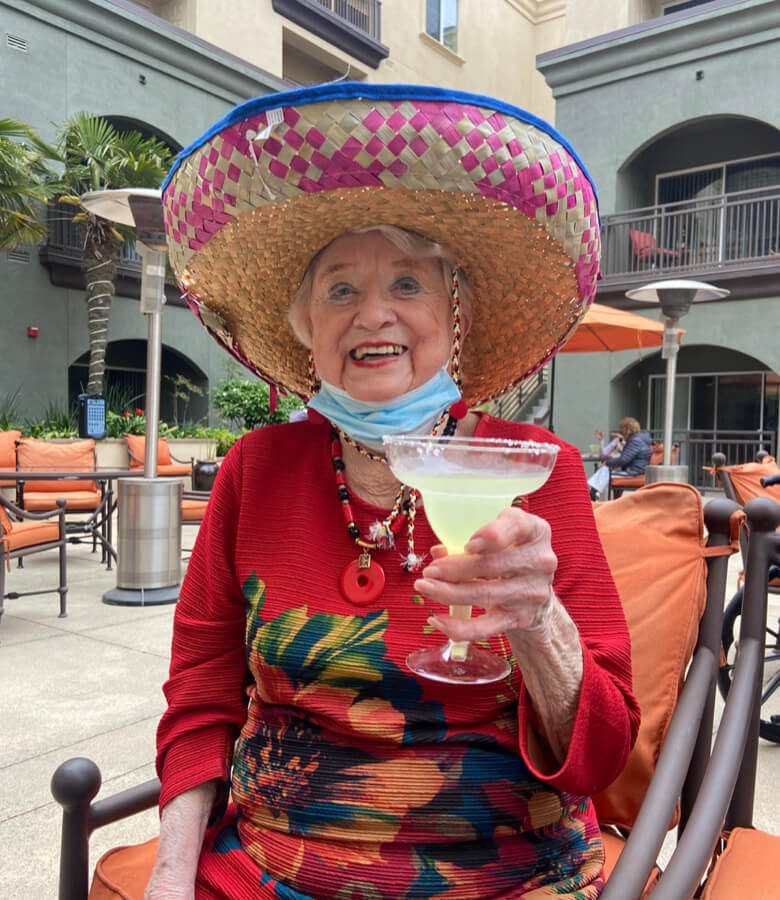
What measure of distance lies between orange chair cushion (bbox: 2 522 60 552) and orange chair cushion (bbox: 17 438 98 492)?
2.56 m

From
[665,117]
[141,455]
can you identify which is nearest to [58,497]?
[141,455]

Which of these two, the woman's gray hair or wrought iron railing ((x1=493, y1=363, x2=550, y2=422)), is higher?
wrought iron railing ((x1=493, y1=363, x2=550, y2=422))

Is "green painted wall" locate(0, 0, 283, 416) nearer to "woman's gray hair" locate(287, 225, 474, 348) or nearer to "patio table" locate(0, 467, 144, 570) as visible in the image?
"patio table" locate(0, 467, 144, 570)

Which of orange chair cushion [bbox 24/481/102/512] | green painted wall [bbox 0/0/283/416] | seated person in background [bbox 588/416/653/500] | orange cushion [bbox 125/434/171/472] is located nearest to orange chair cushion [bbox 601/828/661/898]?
orange chair cushion [bbox 24/481/102/512]

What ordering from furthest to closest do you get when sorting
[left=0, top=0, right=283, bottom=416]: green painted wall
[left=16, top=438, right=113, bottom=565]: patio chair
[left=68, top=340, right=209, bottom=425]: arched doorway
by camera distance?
[left=68, top=340, right=209, bottom=425]: arched doorway → [left=0, top=0, right=283, bottom=416]: green painted wall → [left=16, top=438, right=113, bottom=565]: patio chair

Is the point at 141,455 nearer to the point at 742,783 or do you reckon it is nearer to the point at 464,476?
the point at 742,783

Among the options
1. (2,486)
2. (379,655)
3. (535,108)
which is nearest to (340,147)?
(379,655)

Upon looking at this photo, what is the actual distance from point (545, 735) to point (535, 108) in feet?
83.5

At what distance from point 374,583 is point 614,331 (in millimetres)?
9067

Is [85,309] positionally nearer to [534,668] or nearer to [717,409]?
[717,409]

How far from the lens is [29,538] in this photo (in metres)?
4.57

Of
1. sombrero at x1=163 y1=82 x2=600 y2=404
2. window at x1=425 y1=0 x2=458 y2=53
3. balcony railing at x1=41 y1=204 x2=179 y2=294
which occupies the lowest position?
sombrero at x1=163 y1=82 x2=600 y2=404

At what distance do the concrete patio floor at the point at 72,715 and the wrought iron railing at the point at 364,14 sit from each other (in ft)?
58.5

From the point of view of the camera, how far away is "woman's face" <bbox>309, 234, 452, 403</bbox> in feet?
4.54
